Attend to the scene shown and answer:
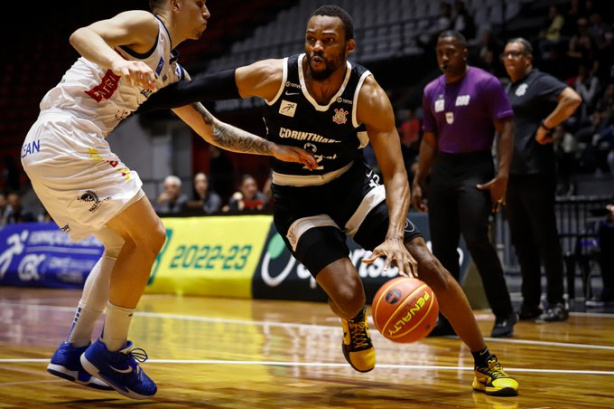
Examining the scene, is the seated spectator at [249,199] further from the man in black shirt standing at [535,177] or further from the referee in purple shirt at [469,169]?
the referee in purple shirt at [469,169]

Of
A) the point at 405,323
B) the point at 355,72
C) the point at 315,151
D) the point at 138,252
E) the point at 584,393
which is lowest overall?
the point at 584,393

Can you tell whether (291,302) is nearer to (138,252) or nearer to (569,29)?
(138,252)

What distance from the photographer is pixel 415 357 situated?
5.46 metres

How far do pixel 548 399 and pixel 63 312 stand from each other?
232 inches

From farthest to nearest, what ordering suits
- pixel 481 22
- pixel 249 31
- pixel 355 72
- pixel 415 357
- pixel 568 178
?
pixel 249 31 → pixel 481 22 → pixel 568 178 → pixel 415 357 → pixel 355 72

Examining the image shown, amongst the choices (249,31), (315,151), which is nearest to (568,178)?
(315,151)

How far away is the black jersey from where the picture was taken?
14.3 ft

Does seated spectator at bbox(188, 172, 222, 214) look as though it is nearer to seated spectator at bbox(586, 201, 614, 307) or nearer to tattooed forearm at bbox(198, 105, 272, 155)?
seated spectator at bbox(586, 201, 614, 307)

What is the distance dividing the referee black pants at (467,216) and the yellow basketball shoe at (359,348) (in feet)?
7.25

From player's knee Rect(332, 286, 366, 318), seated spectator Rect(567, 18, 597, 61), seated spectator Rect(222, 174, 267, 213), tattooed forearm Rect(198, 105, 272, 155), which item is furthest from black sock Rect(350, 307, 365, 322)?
seated spectator Rect(567, 18, 597, 61)

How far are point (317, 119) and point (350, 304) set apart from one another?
0.90 m

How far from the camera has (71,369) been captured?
13.6 feet

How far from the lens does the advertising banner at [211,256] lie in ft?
34.5

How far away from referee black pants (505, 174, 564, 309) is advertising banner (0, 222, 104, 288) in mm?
5934
